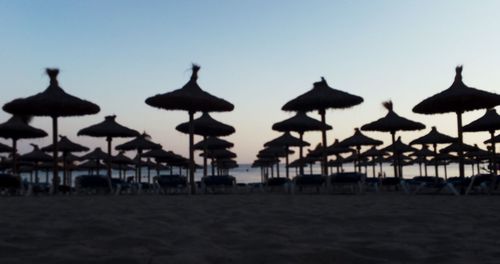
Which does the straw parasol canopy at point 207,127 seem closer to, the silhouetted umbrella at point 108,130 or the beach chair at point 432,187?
the silhouetted umbrella at point 108,130

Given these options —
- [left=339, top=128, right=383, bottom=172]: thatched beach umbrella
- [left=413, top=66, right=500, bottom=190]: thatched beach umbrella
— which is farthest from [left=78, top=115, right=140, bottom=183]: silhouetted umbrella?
[left=413, top=66, right=500, bottom=190]: thatched beach umbrella

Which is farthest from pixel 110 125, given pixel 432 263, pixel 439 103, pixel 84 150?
pixel 432 263

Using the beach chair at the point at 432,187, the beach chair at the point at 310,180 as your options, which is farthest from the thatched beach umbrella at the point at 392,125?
the beach chair at the point at 310,180

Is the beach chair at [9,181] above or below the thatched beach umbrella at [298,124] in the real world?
below

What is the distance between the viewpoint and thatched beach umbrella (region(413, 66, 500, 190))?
935 cm

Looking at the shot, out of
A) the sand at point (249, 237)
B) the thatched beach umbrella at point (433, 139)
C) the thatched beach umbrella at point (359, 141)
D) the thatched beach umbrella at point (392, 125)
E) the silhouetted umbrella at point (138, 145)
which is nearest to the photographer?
the sand at point (249, 237)

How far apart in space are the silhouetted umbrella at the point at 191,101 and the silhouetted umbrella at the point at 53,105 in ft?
4.43

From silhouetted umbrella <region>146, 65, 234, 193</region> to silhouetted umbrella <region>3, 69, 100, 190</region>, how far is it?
135cm

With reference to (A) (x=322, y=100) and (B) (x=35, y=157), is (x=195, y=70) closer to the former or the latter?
(A) (x=322, y=100)

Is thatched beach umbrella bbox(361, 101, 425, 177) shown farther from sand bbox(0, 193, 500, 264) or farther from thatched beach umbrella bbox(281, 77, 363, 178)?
sand bbox(0, 193, 500, 264)

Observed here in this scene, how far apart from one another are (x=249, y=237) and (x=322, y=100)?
7487 millimetres

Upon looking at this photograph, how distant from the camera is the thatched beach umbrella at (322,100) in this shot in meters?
10.4

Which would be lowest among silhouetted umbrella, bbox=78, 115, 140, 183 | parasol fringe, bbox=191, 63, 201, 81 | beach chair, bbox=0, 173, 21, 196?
beach chair, bbox=0, 173, 21, 196

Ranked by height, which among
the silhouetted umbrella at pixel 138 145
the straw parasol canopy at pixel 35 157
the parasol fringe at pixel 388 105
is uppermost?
the parasol fringe at pixel 388 105
